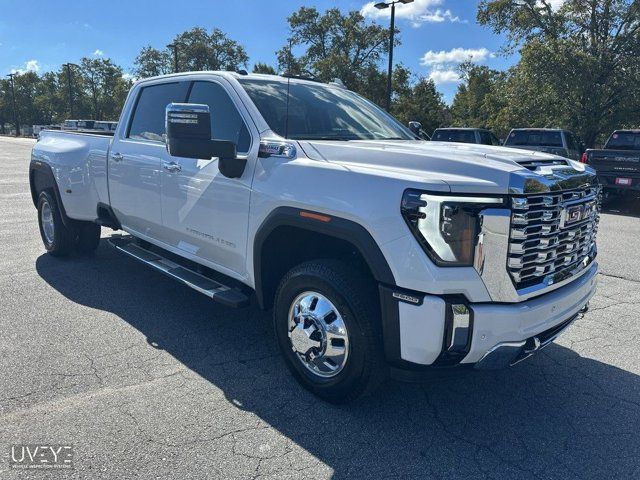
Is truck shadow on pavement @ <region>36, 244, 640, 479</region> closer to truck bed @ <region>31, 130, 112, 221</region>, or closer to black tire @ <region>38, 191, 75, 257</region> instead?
truck bed @ <region>31, 130, 112, 221</region>

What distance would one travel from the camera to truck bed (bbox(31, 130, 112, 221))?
17.7 ft

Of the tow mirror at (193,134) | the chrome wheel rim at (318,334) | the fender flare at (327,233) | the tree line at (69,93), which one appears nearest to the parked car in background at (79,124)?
the tow mirror at (193,134)

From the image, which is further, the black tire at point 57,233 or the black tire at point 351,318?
the black tire at point 57,233

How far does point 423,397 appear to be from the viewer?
3338 mm

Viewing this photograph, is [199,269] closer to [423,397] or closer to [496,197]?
[423,397]

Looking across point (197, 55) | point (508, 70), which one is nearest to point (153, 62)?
point (197, 55)

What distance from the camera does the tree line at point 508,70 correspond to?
70.6 ft

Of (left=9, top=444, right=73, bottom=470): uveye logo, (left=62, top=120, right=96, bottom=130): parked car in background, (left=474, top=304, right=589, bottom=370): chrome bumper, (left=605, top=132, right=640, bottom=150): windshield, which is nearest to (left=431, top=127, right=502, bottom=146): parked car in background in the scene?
(left=605, top=132, right=640, bottom=150): windshield

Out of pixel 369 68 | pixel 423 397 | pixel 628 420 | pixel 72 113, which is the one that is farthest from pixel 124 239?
pixel 72 113

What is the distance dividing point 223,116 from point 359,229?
1748mm

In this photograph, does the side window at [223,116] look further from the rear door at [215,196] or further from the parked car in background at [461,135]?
the parked car in background at [461,135]

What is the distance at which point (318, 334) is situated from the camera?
3074 mm

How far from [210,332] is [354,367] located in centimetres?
174

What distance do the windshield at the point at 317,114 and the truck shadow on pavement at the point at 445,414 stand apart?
5.49 ft
